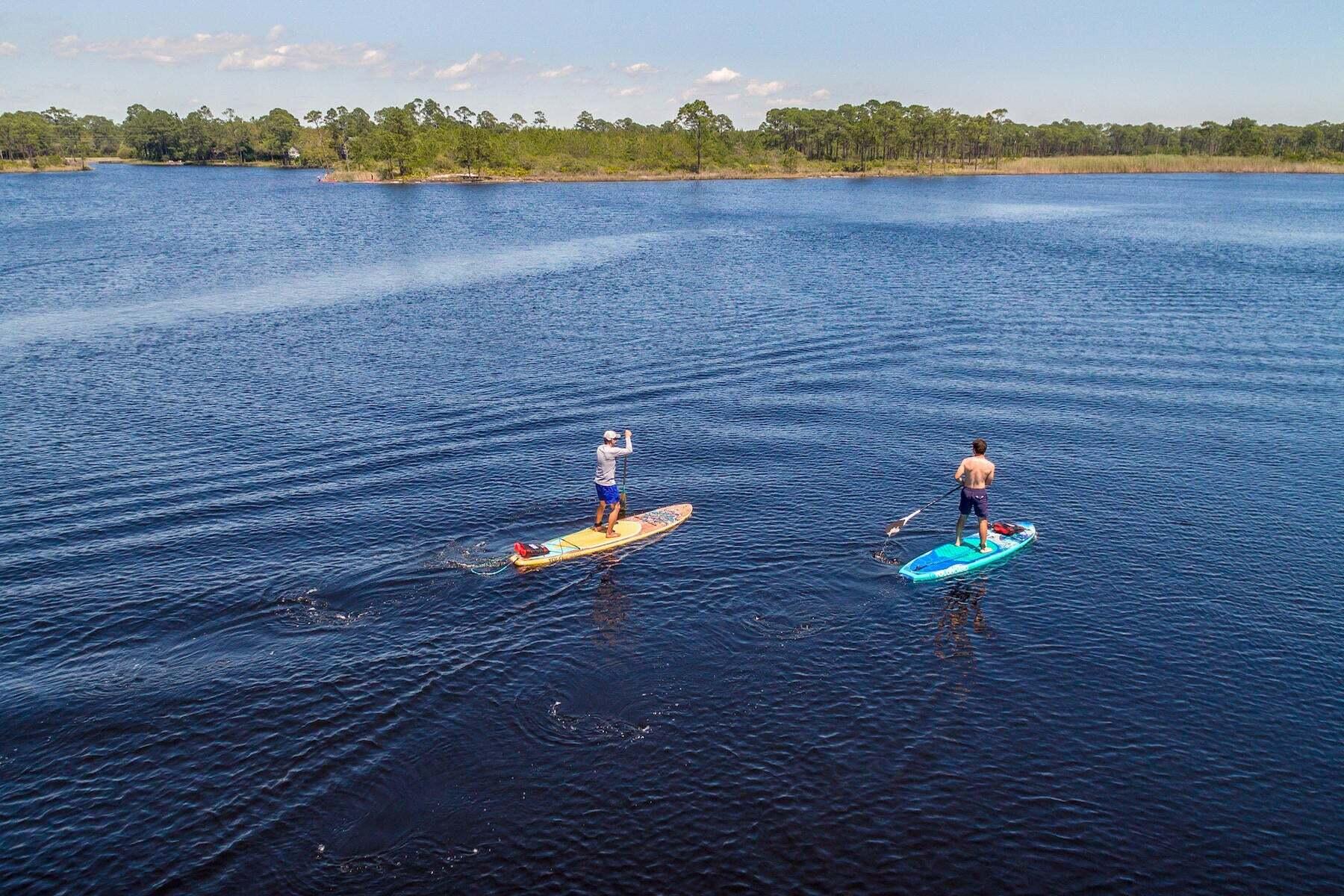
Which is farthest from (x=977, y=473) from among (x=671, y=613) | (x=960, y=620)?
(x=671, y=613)

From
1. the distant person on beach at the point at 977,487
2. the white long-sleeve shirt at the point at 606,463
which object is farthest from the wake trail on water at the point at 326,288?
the distant person on beach at the point at 977,487

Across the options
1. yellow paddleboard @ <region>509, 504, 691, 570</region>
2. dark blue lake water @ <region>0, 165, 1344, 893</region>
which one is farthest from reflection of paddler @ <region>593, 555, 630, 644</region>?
yellow paddleboard @ <region>509, 504, 691, 570</region>

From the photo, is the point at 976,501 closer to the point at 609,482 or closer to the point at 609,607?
the point at 609,482

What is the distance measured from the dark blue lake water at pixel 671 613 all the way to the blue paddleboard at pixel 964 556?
1.90 feet

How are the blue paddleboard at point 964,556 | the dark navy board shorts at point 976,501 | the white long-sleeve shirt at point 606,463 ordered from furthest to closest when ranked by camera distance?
the white long-sleeve shirt at point 606,463 < the dark navy board shorts at point 976,501 < the blue paddleboard at point 964,556

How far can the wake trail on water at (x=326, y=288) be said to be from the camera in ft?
184

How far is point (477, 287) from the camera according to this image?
70938 millimetres

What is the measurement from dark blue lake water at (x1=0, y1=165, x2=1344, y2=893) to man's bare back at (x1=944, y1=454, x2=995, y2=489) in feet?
8.51

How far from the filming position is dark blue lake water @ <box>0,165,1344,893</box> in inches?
681

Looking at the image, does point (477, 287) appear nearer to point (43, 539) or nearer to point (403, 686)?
point (43, 539)

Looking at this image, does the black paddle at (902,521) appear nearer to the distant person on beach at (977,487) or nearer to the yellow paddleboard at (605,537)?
the distant person on beach at (977,487)

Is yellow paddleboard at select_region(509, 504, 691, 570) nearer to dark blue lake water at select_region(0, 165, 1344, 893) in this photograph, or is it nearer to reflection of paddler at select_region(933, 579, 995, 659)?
dark blue lake water at select_region(0, 165, 1344, 893)

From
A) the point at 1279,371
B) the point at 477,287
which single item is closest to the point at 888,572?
the point at 1279,371

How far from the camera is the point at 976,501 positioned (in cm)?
2730
